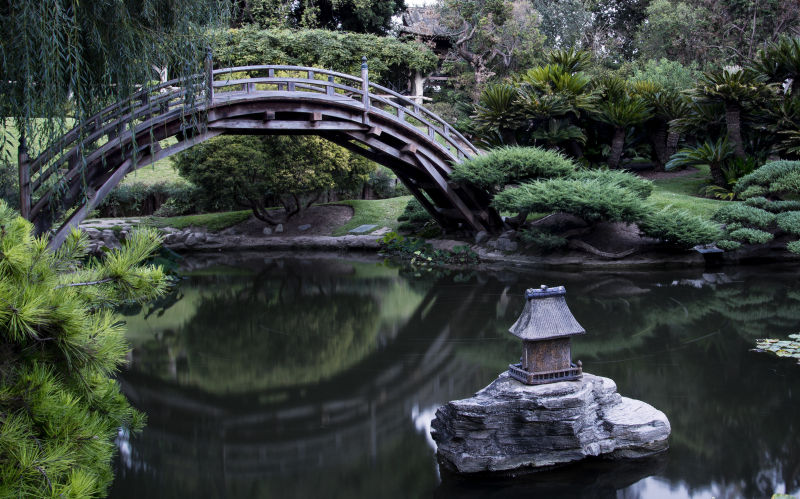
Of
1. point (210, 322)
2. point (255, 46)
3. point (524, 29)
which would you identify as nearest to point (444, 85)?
point (524, 29)

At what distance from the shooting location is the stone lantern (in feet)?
16.4

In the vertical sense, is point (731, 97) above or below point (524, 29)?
below

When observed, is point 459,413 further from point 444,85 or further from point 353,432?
point 444,85

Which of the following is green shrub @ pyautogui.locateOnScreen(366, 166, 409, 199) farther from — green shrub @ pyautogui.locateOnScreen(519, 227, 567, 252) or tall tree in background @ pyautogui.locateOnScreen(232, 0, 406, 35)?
green shrub @ pyautogui.locateOnScreen(519, 227, 567, 252)

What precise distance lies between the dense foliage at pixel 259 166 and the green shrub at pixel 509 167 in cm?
483

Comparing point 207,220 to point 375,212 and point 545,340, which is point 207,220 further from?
point 545,340

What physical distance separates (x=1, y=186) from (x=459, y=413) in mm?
11944

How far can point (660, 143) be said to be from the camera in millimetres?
18156

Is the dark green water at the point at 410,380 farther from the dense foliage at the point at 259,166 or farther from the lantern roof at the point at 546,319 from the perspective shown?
the dense foliage at the point at 259,166

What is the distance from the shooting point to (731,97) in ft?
48.5

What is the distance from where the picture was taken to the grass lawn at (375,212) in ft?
60.6

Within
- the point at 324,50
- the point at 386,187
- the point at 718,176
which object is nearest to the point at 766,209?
the point at 718,176

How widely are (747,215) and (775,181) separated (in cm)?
132

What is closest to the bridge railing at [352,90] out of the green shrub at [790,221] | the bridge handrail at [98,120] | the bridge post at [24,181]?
the bridge handrail at [98,120]
